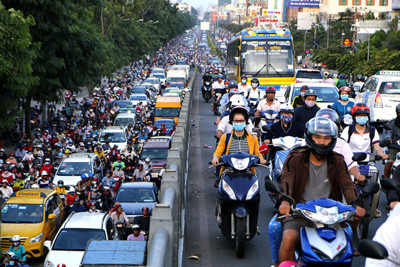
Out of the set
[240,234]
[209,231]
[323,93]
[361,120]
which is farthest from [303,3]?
[240,234]

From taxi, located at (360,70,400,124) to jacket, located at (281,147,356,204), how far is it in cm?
1611

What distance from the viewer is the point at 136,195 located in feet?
52.5

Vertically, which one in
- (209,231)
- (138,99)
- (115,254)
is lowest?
(138,99)

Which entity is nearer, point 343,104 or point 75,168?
point 343,104

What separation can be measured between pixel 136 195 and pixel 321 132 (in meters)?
10.2

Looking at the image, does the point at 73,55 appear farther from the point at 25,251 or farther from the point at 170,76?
the point at 170,76

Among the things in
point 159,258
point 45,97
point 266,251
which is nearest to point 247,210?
point 266,251

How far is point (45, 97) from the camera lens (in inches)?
1244

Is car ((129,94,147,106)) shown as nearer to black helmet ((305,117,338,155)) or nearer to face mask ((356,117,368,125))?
face mask ((356,117,368,125))

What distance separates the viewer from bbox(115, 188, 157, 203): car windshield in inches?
627

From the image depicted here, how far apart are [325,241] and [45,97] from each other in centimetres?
2739

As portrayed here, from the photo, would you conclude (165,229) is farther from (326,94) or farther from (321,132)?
(326,94)

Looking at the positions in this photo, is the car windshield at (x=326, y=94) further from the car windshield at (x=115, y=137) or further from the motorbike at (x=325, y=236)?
the motorbike at (x=325, y=236)

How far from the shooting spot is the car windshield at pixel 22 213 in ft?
50.6
